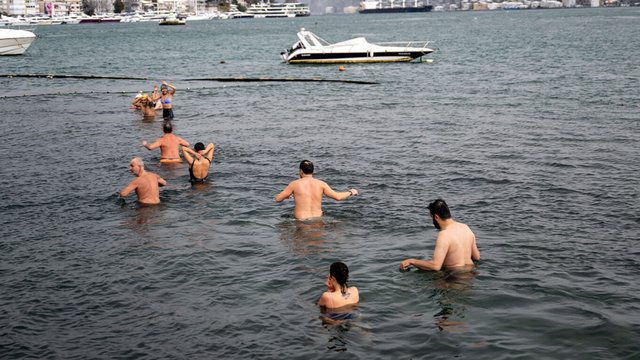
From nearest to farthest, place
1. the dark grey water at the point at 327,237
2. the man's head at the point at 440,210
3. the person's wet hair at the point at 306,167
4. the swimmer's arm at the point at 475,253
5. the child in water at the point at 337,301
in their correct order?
the dark grey water at the point at 327,237 → the child in water at the point at 337,301 → the man's head at the point at 440,210 → the swimmer's arm at the point at 475,253 → the person's wet hair at the point at 306,167

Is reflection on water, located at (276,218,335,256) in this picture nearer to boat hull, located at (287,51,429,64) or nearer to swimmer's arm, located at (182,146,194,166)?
swimmer's arm, located at (182,146,194,166)

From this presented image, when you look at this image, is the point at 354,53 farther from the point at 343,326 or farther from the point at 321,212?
the point at 343,326

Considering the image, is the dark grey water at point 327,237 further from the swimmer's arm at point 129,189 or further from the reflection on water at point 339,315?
the swimmer's arm at point 129,189

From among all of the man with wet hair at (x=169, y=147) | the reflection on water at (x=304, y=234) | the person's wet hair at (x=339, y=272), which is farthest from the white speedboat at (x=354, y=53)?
the person's wet hair at (x=339, y=272)

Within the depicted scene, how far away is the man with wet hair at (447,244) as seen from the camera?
11.6 meters

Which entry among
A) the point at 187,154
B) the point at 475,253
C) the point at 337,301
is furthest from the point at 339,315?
the point at 187,154

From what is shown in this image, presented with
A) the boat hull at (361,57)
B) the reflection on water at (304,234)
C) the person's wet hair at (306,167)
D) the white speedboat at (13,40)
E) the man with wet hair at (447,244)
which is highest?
the white speedboat at (13,40)

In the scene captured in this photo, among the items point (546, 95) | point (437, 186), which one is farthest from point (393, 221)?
point (546, 95)

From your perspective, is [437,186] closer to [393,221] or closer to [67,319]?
[393,221]

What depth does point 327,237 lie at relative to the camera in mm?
14953

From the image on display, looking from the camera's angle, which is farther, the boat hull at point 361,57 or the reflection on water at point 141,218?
the boat hull at point 361,57

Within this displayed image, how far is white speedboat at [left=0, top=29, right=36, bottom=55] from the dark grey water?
52.2m

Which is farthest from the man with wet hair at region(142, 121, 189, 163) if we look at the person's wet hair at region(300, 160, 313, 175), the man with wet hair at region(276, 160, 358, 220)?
the person's wet hair at region(300, 160, 313, 175)

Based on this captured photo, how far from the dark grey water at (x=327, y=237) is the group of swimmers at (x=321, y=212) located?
0.39 meters
